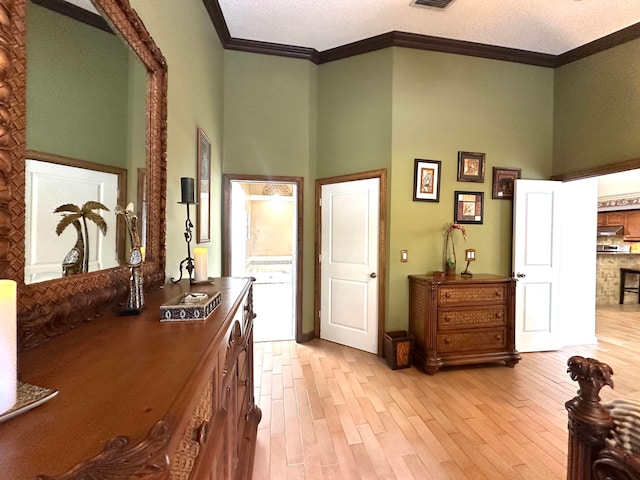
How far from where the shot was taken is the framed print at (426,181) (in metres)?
3.40

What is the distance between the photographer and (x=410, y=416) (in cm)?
231

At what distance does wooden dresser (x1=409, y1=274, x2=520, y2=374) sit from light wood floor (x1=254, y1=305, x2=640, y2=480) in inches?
6.2

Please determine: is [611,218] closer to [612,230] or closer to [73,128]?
[612,230]

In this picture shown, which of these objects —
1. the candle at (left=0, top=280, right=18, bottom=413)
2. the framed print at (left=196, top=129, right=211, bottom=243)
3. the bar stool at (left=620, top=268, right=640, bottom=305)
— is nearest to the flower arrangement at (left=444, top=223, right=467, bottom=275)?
the framed print at (left=196, top=129, right=211, bottom=243)

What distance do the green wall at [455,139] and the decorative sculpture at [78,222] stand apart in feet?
9.18

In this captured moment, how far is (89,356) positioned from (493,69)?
14.8 feet

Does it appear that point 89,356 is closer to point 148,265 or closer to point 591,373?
point 148,265

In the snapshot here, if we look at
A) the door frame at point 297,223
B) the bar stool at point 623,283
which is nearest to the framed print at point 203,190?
the door frame at point 297,223

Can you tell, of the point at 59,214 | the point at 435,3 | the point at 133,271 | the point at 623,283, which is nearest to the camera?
the point at 59,214

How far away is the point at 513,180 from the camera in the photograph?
143 inches

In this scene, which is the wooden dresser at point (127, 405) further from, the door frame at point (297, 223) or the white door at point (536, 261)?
the white door at point (536, 261)

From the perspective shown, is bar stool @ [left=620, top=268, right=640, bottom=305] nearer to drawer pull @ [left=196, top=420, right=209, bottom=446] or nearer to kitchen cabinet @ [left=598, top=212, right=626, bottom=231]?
kitchen cabinet @ [left=598, top=212, right=626, bottom=231]

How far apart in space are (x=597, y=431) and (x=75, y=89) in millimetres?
Answer: 2105

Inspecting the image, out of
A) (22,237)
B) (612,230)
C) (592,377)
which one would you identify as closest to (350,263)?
(592,377)
